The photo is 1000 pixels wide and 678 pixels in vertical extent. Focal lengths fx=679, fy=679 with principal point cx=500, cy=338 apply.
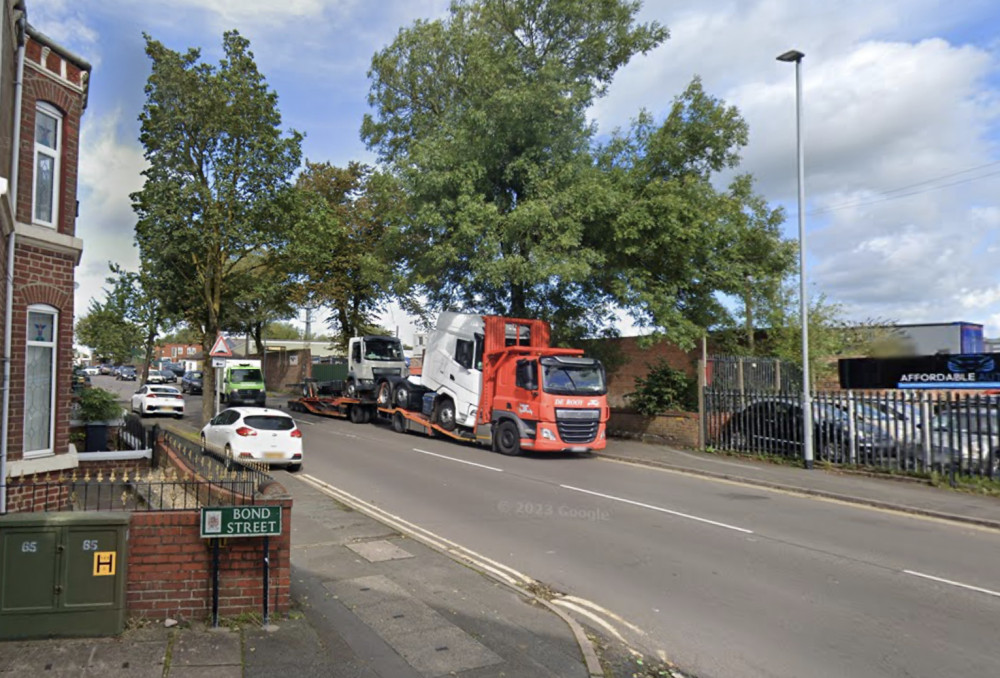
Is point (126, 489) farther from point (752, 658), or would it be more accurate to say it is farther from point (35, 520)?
point (752, 658)

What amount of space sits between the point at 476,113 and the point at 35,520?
18619 mm

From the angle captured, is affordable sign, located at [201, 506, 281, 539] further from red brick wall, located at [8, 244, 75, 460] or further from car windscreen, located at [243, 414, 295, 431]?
car windscreen, located at [243, 414, 295, 431]

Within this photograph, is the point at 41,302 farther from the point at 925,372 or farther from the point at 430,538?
the point at 925,372

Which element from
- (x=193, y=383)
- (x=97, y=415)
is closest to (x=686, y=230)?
(x=97, y=415)

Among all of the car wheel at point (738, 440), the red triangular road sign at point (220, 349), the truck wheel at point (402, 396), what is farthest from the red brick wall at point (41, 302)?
the car wheel at point (738, 440)

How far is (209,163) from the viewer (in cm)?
1969

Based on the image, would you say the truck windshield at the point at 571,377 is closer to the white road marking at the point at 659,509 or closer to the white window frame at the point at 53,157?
the white road marking at the point at 659,509

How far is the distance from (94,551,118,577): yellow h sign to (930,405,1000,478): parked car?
15.0 meters

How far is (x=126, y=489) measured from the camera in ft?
24.0

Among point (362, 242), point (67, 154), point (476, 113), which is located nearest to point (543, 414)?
point (476, 113)

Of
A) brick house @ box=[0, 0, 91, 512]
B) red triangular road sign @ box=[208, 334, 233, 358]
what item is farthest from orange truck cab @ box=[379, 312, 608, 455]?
brick house @ box=[0, 0, 91, 512]

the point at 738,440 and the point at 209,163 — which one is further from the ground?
the point at 209,163

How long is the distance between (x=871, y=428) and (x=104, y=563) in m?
15.7

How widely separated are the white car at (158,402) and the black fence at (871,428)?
22.0 metres
